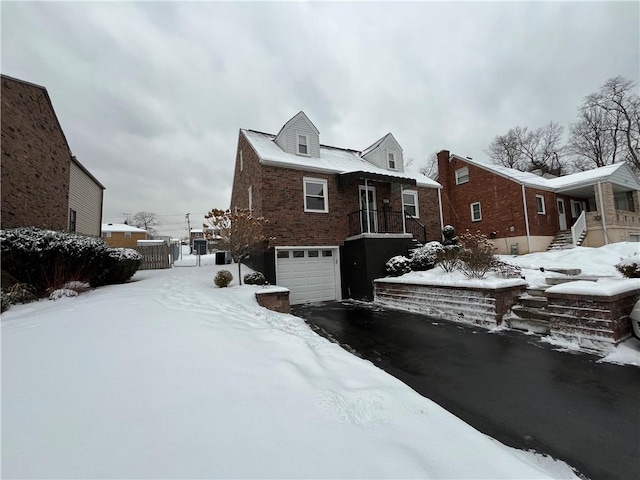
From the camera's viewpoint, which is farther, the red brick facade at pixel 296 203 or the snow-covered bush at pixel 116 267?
the red brick facade at pixel 296 203

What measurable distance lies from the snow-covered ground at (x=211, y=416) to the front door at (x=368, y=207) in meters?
9.52

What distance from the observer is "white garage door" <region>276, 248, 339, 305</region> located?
11055mm

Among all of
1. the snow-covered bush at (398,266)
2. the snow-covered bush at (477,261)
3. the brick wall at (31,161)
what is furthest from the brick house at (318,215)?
the brick wall at (31,161)

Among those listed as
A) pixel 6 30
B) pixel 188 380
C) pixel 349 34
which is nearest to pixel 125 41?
pixel 6 30

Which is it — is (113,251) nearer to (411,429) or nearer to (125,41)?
(125,41)

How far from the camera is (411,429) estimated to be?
2066 millimetres

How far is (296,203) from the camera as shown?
36.8 ft

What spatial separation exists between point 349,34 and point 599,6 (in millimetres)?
7716

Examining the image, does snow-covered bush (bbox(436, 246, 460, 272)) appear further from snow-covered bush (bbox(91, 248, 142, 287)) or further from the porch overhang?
snow-covered bush (bbox(91, 248, 142, 287))

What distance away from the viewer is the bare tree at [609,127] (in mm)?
23047

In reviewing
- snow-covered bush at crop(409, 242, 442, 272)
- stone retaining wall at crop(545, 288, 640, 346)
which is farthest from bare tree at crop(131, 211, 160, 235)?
stone retaining wall at crop(545, 288, 640, 346)

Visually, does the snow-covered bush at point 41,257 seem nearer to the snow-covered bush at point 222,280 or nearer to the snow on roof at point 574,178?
the snow-covered bush at point 222,280

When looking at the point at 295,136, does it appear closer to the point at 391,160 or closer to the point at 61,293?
the point at 391,160

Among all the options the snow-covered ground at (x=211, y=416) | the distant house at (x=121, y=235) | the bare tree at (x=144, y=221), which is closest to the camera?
the snow-covered ground at (x=211, y=416)
